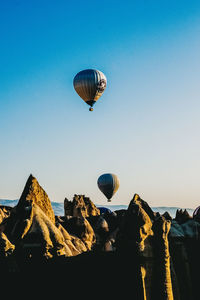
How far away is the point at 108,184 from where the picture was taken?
59.0m

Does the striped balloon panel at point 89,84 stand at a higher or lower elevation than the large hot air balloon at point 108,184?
higher

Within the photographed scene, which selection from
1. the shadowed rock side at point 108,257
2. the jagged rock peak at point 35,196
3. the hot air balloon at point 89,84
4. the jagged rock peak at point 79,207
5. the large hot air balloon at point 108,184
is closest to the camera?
the shadowed rock side at point 108,257

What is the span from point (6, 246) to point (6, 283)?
1.38 m

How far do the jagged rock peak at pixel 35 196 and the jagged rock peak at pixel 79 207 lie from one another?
860 inches

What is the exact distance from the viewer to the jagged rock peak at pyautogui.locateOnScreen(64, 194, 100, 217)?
137ft

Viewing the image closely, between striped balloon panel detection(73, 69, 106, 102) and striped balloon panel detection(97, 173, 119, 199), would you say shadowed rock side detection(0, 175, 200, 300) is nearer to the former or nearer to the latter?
striped balloon panel detection(73, 69, 106, 102)

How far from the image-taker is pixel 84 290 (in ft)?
46.3

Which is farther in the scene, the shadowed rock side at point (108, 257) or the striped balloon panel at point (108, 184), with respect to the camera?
the striped balloon panel at point (108, 184)

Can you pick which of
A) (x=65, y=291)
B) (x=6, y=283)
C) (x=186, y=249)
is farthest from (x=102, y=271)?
(x=186, y=249)

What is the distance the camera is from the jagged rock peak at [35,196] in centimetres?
1808

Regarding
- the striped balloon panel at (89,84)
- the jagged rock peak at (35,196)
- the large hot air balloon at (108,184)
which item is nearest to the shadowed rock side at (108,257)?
the jagged rock peak at (35,196)

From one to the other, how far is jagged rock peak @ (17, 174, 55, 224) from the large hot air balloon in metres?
39.4

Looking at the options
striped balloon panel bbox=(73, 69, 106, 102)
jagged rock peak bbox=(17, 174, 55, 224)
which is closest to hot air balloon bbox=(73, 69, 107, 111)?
striped balloon panel bbox=(73, 69, 106, 102)

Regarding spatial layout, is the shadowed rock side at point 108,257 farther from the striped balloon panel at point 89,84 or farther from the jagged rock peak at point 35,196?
the striped balloon panel at point 89,84
